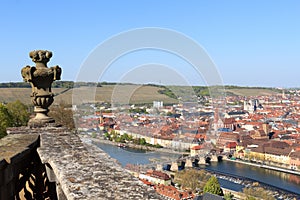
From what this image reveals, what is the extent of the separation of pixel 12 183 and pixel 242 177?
3001 centimetres

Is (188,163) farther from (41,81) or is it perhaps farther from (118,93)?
(41,81)

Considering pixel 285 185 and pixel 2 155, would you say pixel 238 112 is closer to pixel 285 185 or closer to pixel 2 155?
pixel 285 185

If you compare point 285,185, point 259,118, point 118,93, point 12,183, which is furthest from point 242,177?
point 259,118

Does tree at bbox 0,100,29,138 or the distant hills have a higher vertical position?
the distant hills

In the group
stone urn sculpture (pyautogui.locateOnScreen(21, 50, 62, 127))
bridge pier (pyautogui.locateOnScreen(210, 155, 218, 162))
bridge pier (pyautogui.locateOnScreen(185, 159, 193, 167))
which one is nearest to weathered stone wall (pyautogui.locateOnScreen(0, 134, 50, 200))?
stone urn sculpture (pyautogui.locateOnScreen(21, 50, 62, 127))

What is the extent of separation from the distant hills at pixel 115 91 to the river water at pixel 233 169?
4.37 meters

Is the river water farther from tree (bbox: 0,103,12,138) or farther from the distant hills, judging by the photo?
tree (bbox: 0,103,12,138)

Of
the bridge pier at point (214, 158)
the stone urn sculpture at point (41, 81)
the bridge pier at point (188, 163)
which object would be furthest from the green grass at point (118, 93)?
the bridge pier at point (214, 158)

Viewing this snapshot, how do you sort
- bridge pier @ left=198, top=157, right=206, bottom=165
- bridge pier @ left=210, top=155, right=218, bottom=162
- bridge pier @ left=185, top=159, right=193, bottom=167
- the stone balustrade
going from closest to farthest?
the stone balustrade → bridge pier @ left=185, top=159, right=193, bottom=167 → bridge pier @ left=198, top=157, right=206, bottom=165 → bridge pier @ left=210, top=155, right=218, bottom=162

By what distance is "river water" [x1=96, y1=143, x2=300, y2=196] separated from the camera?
26.7 m

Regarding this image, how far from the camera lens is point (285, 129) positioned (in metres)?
57.1

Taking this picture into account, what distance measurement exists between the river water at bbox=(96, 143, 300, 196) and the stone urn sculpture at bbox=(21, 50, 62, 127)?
859 inches

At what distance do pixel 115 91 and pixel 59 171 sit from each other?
14074 millimetres

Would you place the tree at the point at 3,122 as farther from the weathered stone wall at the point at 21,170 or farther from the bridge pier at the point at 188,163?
the bridge pier at the point at 188,163
